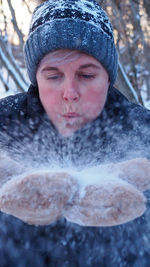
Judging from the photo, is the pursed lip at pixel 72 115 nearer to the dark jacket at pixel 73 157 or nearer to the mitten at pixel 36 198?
the dark jacket at pixel 73 157

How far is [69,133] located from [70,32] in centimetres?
34

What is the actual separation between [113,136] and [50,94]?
26 centimetres

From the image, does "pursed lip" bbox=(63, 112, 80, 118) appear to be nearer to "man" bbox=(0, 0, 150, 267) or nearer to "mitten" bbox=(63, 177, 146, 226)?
"man" bbox=(0, 0, 150, 267)

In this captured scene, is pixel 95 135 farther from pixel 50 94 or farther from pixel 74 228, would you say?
pixel 74 228

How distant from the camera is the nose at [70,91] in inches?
34.0

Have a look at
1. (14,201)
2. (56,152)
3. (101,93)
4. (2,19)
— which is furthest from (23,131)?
(2,19)

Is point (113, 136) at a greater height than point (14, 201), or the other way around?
point (14, 201)

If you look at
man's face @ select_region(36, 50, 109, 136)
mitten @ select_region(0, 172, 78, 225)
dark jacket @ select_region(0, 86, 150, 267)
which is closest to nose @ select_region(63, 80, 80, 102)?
man's face @ select_region(36, 50, 109, 136)

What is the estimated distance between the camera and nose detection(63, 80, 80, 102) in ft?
2.83

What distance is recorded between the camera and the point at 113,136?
994 millimetres

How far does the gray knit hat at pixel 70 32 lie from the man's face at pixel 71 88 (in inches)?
1.3

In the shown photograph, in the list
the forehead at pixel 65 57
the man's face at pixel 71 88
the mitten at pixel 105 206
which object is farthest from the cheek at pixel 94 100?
the mitten at pixel 105 206

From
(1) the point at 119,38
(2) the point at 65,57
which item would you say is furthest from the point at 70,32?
(1) the point at 119,38

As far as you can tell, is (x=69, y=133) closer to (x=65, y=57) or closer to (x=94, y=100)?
(x=94, y=100)
